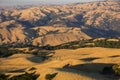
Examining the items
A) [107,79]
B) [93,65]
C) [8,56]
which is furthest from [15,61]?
[107,79]

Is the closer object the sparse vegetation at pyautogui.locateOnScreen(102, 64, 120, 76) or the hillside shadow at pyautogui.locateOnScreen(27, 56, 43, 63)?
the sparse vegetation at pyautogui.locateOnScreen(102, 64, 120, 76)

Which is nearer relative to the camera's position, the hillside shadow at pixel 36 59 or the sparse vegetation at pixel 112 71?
the sparse vegetation at pixel 112 71

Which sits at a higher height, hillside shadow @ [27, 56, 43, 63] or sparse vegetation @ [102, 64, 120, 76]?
sparse vegetation @ [102, 64, 120, 76]

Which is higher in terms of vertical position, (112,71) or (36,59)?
(112,71)

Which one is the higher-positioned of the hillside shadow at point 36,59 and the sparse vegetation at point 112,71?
the sparse vegetation at point 112,71

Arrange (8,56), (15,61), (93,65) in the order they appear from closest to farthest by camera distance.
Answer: (93,65), (15,61), (8,56)

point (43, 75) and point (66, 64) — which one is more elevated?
point (43, 75)

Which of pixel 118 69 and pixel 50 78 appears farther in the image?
pixel 118 69

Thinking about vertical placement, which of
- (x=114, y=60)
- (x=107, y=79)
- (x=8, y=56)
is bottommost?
(x=8, y=56)

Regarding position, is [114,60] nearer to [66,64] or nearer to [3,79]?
[66,64]

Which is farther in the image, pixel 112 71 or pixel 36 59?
pixel 36 59

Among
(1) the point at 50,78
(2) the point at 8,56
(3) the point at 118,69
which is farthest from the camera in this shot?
(2) the point at 8,56
